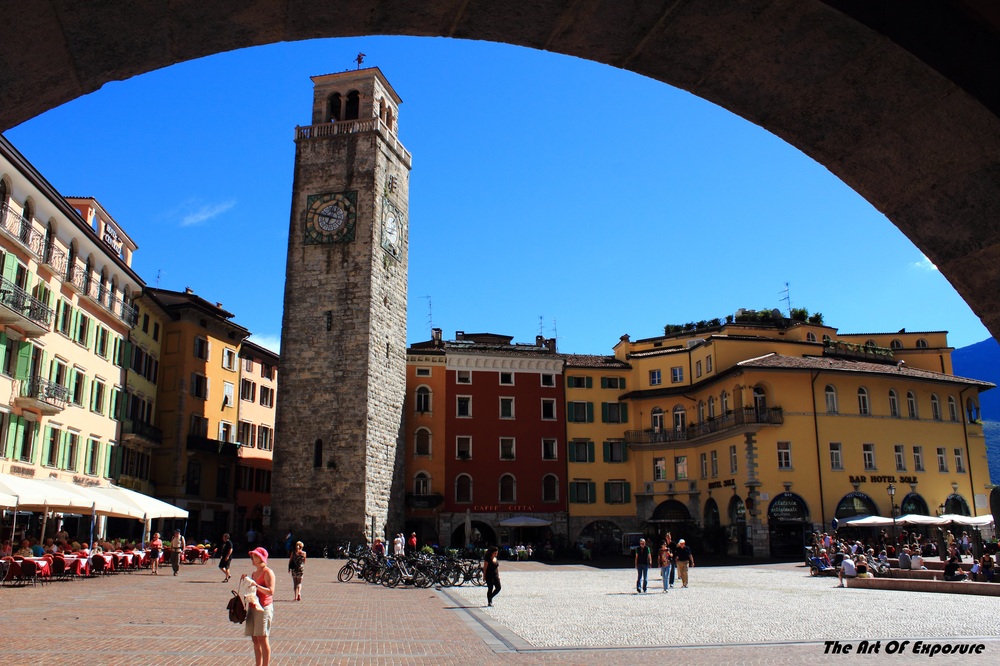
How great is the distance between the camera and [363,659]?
1104 cm

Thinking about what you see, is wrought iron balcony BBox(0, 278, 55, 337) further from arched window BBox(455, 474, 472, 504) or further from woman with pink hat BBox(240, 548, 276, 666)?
arched window BBox(455, 474, 472, 504)

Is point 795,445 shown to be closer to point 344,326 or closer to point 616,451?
point 616,451

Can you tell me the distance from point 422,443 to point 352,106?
19.1 meters

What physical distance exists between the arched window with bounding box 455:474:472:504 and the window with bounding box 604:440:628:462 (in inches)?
318

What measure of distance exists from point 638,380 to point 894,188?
4906 cm

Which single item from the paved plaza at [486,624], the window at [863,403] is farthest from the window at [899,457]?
the paved plaza at [486,624]

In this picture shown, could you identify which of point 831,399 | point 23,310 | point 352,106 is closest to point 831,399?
point 831,399

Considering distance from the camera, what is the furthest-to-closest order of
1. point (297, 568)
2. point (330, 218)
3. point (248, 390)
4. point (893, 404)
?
point (248, 390), point (330, 218), point (893, 404), point (297, 568)

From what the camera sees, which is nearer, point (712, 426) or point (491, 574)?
point (491, 574)

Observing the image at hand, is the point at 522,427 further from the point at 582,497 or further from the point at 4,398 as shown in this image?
the point at 4,398

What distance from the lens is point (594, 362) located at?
53.4m

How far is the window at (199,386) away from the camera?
153 ft

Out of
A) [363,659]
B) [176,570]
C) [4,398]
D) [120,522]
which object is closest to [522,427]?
[120,522]

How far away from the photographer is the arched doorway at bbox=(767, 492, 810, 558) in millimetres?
39656
